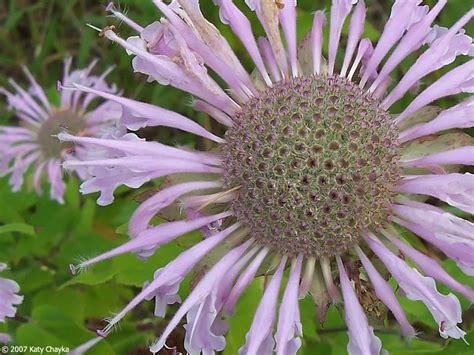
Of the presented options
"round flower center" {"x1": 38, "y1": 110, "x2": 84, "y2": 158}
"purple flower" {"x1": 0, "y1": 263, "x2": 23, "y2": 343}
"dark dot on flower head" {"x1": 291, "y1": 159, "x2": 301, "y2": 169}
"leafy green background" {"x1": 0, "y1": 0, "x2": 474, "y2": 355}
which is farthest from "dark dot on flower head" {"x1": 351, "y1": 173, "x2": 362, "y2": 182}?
"round flower center" {"x1": 38, "y1": 110, "x2": 84, "y2": 158}

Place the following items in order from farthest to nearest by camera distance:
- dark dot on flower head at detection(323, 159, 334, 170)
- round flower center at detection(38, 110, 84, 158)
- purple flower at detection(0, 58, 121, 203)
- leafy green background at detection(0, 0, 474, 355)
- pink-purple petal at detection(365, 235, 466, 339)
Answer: round flower center at detection(38, 110, 84, 158), purple flower at detection(0, 58, 121, 203), leafy green background at detection(0, 0, 474, 355), dark dot on flower head at detection(323, 159, 334, 170), pink-purple petal at detection(365, 235, 466, 339)

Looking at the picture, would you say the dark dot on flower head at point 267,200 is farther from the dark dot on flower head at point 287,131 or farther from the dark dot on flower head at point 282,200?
the dark dot on flower head at point 287,131

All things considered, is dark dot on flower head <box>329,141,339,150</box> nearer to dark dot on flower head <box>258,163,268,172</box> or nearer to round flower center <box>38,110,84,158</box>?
dark dot on flower head <box>258,163,268,172</box>

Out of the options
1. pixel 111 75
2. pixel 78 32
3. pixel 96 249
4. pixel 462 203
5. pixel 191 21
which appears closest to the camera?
pixel 462 203

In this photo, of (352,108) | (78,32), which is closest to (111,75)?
(78,32)

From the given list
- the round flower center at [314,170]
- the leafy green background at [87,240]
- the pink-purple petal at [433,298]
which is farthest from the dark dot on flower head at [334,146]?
the leafy green background at [87,240]

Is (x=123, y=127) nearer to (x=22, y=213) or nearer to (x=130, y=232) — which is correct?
(x=130, y=232)

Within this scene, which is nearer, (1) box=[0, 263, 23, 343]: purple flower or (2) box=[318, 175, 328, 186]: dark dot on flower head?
(2) box=[318, 175, 328, 186]: dark dot on flower head

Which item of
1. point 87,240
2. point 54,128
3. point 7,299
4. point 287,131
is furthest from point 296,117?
point 54,128
